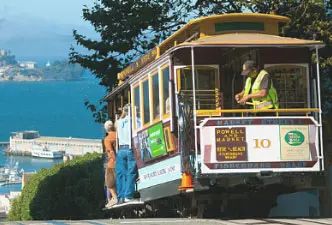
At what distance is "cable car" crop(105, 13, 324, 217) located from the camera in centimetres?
1331

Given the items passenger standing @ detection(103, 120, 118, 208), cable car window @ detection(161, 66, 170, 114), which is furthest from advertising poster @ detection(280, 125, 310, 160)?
passenger standing @ detection(103, 120, 118, 208)

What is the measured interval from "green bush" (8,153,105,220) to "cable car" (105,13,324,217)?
47.7ft

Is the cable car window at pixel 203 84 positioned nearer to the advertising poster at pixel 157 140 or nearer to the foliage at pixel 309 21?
the advertising poster at pixel 157 140

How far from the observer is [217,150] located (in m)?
13.2

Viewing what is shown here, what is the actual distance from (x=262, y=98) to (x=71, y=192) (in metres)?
19.1

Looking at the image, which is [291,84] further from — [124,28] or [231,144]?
[124,28]

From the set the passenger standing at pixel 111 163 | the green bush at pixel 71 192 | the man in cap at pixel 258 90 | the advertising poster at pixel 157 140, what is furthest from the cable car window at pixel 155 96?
the green bush at pixel 71 192

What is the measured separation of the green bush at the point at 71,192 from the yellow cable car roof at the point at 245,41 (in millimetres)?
16115

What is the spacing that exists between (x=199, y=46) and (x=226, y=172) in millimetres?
2040

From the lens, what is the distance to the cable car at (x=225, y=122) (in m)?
13.3

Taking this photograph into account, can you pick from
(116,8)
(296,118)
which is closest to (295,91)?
(296,118)

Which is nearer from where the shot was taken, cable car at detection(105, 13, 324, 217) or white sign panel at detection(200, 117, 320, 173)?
white sign panel at detection(200, 117, 320, 173)

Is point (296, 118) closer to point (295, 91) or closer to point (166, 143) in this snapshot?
point (295, 91)

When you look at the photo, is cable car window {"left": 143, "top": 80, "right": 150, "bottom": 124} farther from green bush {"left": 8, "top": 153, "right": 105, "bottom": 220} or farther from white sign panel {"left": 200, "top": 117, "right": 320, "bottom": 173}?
green bush {"left": 8, "top": 153, "right": 105, "bottom": 220}
